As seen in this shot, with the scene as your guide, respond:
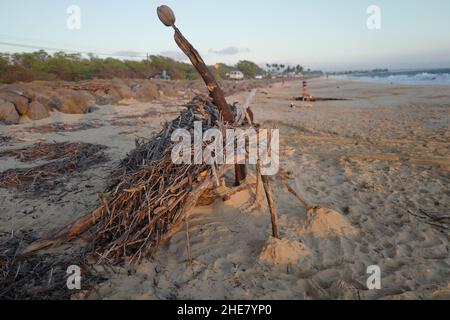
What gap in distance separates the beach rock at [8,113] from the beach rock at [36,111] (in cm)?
45

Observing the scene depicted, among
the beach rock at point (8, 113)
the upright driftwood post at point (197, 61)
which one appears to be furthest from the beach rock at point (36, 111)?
the upright driftwood post at point (197, 61)

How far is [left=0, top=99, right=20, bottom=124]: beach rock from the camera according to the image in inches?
428

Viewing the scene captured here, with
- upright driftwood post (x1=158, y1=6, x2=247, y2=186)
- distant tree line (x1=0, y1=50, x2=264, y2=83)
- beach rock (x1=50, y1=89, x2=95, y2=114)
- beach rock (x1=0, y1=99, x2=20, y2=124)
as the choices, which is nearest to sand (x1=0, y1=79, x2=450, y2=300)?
upright driftwood post (x1=158, y1=6, x2=247, y2=186)

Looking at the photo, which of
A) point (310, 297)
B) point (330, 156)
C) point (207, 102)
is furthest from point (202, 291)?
point (330, 156)

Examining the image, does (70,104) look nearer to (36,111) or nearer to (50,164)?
(36,111)

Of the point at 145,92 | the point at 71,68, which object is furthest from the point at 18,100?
the point at 71,68

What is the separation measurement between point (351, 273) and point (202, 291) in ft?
4.83

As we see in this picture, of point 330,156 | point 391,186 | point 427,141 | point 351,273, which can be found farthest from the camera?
point 427,141

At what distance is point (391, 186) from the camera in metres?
5.07

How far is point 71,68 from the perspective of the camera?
3059cm

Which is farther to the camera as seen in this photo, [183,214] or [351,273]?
[183,214]
